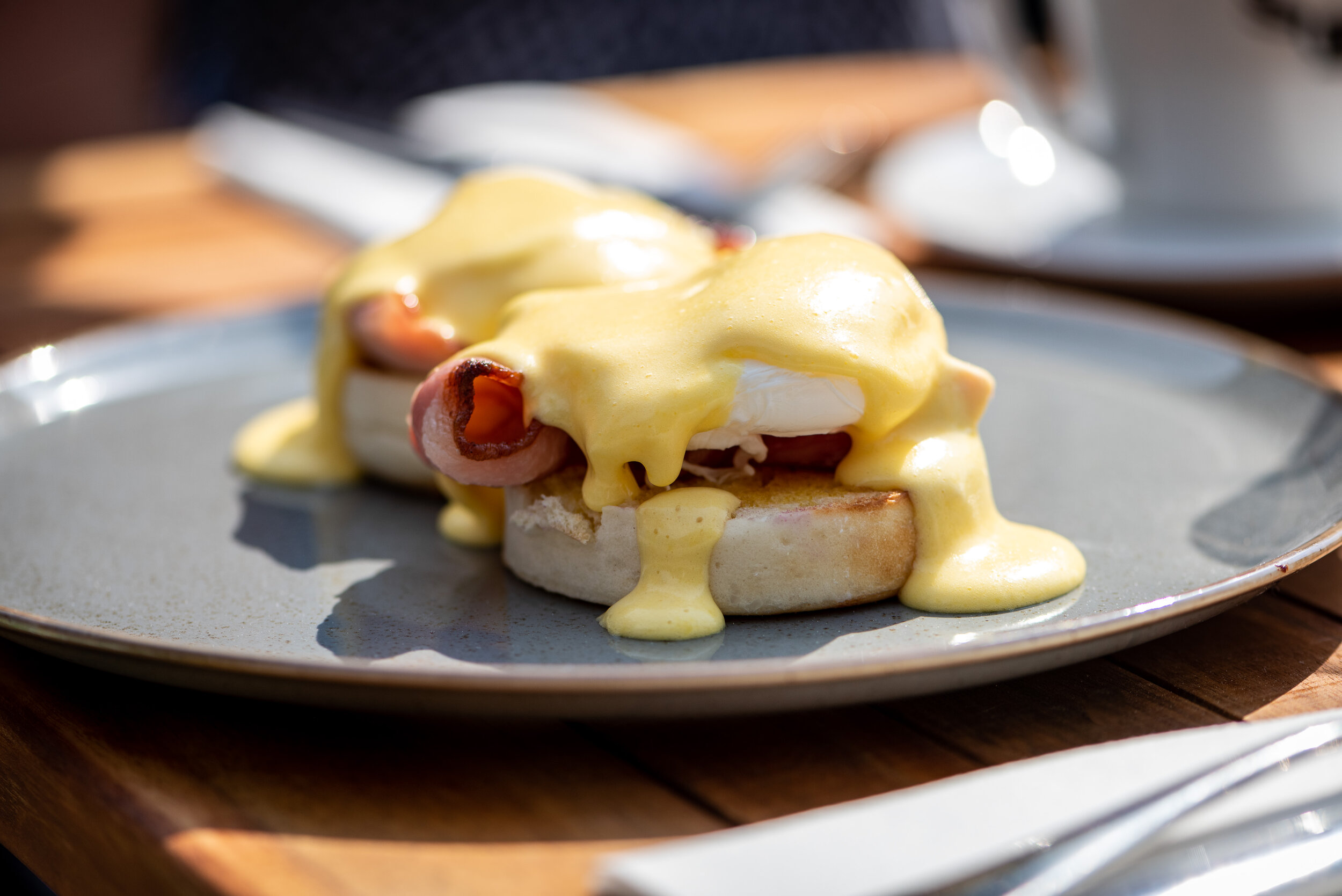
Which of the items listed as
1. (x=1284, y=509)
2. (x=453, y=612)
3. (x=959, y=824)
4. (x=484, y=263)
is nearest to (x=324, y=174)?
(x=484, y=263)

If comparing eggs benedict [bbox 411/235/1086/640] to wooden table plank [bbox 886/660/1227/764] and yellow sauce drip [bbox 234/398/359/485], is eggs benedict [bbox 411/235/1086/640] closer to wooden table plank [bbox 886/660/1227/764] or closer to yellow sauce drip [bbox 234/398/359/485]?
wooden table plank [bbox 886/660/1227/764]

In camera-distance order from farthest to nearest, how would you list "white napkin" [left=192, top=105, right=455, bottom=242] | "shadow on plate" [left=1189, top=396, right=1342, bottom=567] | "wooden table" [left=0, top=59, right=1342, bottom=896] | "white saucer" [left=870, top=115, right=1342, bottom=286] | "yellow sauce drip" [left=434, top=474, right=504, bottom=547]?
"white napkin" [left=192, top=105, right=455, bottom=242] < "white saucer" [left=870, top=115, right=1342, bottom=286] < "yellow sauce drip" [left=434, top=474, right=504, bottom=547] < "shadow on plate" [left=1189, top=396, right=1342, bottom=567] < "wooden table" [left=0, top=59, right=1342, bottom=896]

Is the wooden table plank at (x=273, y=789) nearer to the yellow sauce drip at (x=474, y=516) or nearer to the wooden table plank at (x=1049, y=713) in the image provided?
the wooden table plank at (x=1049, y=713)

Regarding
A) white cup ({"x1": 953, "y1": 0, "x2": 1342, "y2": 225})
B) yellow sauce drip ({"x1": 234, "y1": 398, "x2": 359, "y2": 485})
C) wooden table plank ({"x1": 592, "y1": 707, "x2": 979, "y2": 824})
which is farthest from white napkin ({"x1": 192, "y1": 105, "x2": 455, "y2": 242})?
wooden table plank ({"x1": 592, "y1": 707, "x2": 979, "y2": 824})

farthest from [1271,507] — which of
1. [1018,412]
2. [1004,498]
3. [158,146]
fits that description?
[158,146]

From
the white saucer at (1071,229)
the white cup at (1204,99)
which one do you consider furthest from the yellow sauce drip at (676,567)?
the white cup at (1204,99)
